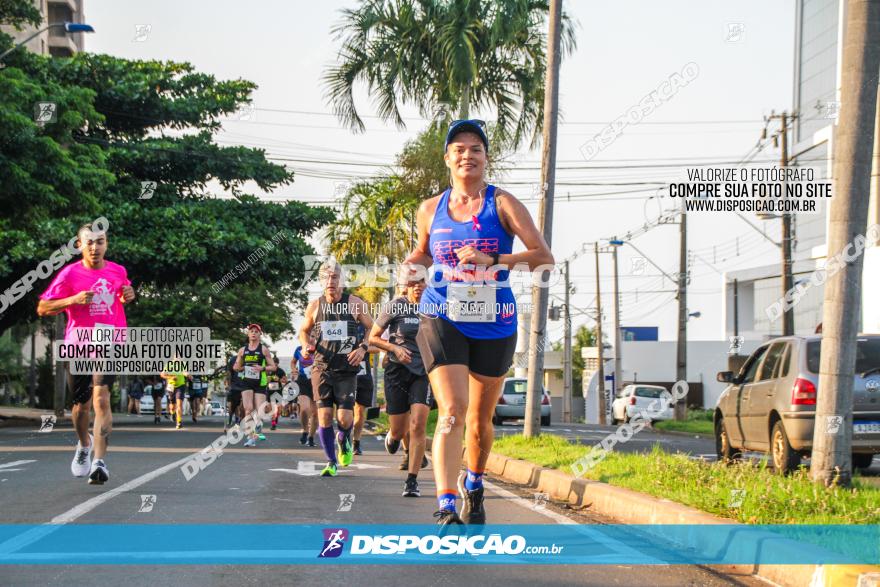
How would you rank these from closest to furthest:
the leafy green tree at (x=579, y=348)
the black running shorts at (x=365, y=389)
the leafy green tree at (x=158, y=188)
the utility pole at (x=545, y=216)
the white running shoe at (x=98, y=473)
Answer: the white running shoe at (x=98, y=473)
the black running shorts at (x=365, y=389)
the utility pole at (x=545, y=216)
the leafy green tree at (x=158, y=188)
the leafy green tree at (x=579, y=348)

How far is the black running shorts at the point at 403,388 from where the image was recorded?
434 inches

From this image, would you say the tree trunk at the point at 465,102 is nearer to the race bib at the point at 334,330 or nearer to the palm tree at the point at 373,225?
the palm tree at the point at 373,225

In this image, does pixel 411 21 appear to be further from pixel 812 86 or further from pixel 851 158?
pixel 812 86

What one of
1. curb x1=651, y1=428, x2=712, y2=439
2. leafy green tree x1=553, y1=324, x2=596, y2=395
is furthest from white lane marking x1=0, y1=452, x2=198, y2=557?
leafy green tree x1=553, y1=324, x2=596, y2=395

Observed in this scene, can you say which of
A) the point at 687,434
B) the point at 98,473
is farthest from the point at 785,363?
the point at 687,434

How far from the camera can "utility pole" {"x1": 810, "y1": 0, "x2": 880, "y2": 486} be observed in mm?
8422

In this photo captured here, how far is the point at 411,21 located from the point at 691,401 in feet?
191

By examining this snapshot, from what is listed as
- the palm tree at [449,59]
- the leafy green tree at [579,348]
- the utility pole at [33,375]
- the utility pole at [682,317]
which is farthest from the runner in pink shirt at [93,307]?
the leafy green tree at [579,348]

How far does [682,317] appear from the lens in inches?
1596

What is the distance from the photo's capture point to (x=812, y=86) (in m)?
74.0

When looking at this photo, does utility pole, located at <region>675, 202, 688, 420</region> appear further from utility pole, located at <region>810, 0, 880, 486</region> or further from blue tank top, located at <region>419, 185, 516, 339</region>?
blue tank top, located at <region>419, 185, 516, 339</region>

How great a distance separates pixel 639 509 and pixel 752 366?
6.75 metres

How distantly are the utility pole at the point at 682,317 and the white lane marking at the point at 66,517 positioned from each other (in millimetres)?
29739

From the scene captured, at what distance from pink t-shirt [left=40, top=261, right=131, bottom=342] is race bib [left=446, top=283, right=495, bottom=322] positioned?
4.30 metres
